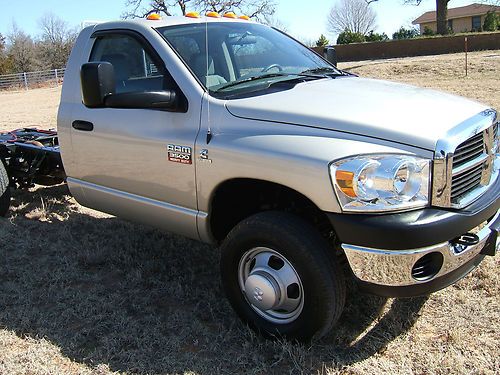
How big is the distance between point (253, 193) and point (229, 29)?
1445 millimetres

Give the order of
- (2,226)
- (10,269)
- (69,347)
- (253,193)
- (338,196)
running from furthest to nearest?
1. (2,226)
2. (10,269)
3. (253,193)
4. (69,347)
5. (338,196)

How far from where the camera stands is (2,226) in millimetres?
5516

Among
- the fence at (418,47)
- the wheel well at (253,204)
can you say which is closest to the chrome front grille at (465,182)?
the wheel well at (253,204)

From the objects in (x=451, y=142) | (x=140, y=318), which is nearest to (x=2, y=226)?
(x=140, y=318)

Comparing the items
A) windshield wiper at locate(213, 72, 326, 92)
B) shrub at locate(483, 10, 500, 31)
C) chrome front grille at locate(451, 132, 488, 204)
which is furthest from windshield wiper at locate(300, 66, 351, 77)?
shrub at locate(483, 10, 500, 31)

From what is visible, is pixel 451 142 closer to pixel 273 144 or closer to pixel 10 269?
pixel 273 144

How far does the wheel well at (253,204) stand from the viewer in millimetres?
3186

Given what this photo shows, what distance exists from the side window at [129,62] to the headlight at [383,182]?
1.62m

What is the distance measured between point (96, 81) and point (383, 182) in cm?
190

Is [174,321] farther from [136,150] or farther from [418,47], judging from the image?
[418,47]

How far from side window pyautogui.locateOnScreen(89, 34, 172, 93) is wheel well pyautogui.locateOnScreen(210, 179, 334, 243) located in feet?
2.95

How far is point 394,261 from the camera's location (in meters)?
2.72

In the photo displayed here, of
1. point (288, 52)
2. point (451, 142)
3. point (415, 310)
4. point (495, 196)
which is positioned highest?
point (288, 52)

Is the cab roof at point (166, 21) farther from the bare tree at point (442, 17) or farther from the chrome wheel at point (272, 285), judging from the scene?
the bare tree at point (442, 17)
